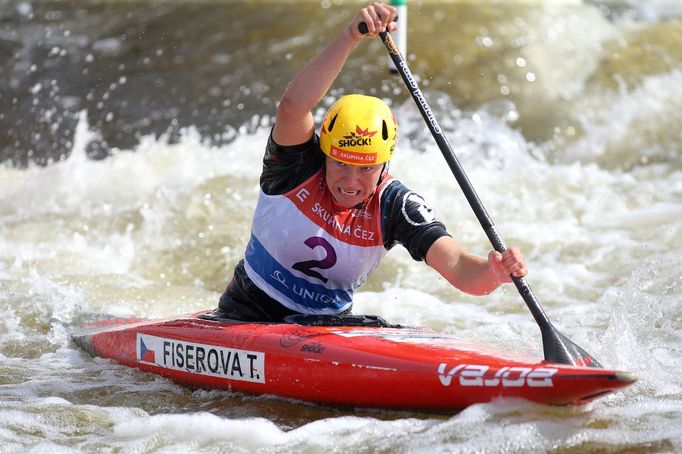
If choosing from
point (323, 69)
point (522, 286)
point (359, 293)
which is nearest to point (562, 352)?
point (522, 286)

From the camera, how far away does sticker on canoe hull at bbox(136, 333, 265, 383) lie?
14.3 ft

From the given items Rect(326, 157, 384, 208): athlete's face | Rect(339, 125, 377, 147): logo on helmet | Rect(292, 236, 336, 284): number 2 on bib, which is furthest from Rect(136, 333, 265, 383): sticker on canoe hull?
Rect(339, 125, 377, 147): logo on helmet

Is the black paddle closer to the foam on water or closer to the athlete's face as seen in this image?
the foam on water

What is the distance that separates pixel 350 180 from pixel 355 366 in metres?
0.79

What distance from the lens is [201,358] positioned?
15.0 feet

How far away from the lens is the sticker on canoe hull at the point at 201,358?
14.3ft

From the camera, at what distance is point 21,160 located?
9.80 meters

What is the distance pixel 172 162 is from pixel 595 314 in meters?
4.57

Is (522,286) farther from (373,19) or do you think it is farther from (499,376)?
(373,19)

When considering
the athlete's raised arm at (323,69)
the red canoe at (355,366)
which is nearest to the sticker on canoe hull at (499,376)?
the red canoe at (355,366)

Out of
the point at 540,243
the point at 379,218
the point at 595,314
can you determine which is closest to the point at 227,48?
the point at 540,243

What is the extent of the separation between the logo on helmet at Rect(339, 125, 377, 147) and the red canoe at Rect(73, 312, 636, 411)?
2.77 ft

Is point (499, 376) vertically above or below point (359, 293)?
below

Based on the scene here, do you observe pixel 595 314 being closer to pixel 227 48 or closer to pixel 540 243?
pixel 540 243
